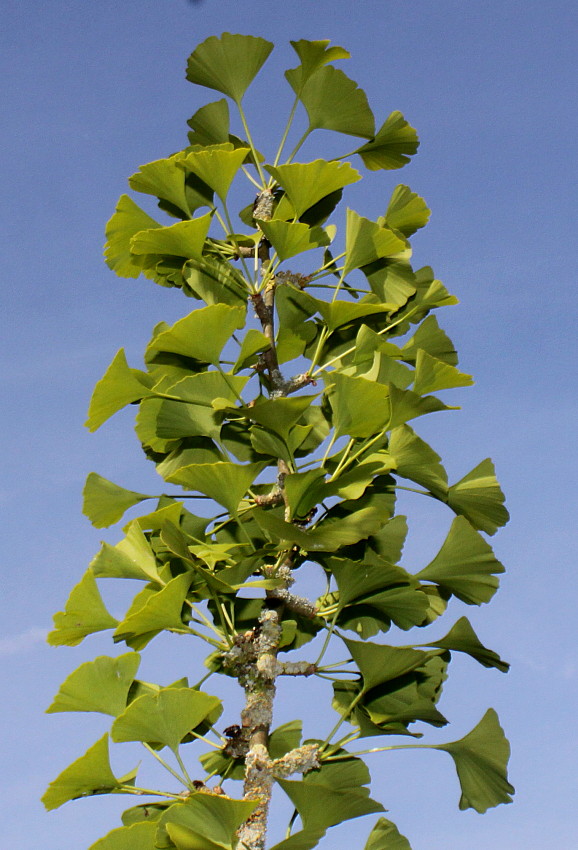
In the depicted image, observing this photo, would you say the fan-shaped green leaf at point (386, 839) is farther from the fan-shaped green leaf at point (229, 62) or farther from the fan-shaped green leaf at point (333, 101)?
the fan-shaped green leaf at point (229, 62)

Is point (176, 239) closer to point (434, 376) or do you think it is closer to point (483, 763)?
point (434, 376)

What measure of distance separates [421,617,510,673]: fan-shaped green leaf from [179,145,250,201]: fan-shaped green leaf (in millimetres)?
2111

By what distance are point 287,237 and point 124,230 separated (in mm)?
920

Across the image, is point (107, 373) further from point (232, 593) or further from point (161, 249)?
point (232, 593)

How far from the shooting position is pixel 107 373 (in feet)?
11.6

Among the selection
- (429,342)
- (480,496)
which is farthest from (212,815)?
(429,342)

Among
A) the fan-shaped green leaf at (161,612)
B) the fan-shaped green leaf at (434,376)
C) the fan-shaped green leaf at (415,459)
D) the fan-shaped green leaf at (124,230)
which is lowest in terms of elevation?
the fan-shaped green leaf at (161,612)

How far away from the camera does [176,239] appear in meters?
3.69

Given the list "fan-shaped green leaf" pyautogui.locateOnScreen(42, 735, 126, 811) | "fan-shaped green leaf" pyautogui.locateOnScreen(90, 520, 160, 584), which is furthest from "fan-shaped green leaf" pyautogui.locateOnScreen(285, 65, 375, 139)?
"fan-shaped green leaf" pyautogui.locateOnScreen(42, 735, 126, 811)

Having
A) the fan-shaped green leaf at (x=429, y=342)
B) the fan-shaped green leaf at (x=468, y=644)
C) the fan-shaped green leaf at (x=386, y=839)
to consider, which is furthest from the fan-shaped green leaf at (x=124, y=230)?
the fan-shaped green leaf at (x=386, y=839)

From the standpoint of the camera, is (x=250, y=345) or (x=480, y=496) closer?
(x=250, y=345)

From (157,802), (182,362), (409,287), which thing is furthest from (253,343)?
(157,802)

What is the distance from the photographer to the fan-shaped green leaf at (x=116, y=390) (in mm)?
3535

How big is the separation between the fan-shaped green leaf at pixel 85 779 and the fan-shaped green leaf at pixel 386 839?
3.20ft
